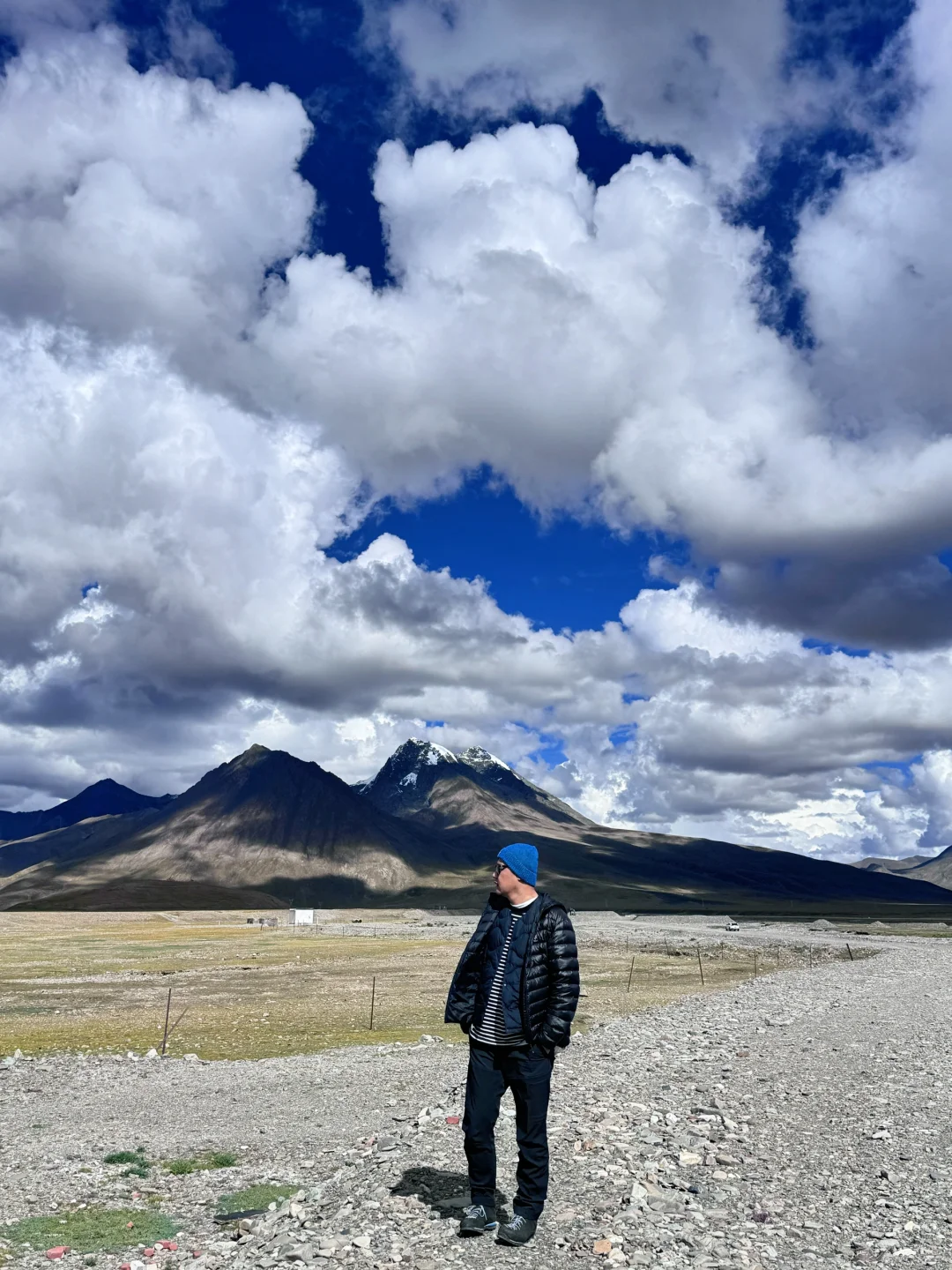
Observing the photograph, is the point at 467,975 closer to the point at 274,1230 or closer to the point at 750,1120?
the point at 274,1230

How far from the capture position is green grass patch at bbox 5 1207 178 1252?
1229cm

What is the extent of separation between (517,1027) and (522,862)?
5.90 feet

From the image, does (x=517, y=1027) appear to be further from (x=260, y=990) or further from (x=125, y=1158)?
(x=260, y=990)

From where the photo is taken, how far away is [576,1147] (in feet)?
46.9

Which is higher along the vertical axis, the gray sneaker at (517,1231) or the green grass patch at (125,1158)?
the gray sneaker at (517,1231)

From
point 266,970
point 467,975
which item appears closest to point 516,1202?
point 467,975

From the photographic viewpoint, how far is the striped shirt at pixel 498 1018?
10.7 m

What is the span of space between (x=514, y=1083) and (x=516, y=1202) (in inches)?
49.9

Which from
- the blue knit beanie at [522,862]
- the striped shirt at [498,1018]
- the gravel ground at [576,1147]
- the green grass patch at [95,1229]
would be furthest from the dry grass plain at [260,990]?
Answer: the blue knit beanie at [522,862]

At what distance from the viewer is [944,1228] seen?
1105 cm

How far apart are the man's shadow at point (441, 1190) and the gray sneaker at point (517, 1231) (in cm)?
71

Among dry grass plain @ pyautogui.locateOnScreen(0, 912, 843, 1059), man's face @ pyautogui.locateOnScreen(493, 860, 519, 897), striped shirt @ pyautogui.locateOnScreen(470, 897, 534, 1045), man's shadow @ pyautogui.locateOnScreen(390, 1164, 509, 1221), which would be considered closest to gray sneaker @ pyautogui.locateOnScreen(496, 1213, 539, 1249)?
man's shadow @ pyautogui.locateOnScreen(390, 1164, 509, 1221)

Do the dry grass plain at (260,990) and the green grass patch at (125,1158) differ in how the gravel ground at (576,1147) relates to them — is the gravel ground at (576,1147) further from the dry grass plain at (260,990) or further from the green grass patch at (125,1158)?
the dry grass plain at (260,990)

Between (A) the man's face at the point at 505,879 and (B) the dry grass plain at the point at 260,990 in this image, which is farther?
(B) the dry grass plain at the point at 260,990
